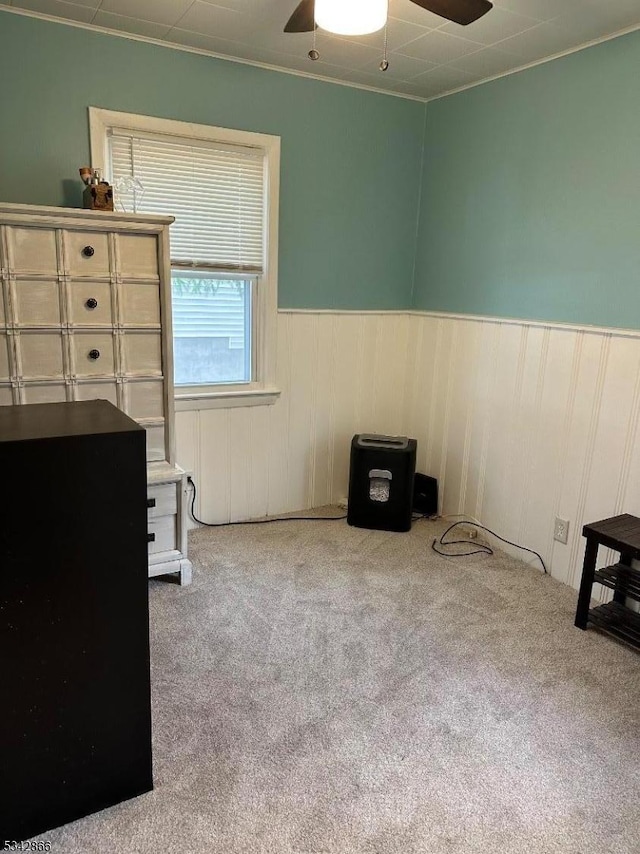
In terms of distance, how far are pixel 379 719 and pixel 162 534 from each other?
126cm

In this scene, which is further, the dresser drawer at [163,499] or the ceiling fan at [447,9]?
the dresser drawer at [163,499]

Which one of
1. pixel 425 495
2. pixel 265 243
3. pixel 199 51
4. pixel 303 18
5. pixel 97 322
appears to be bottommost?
pixel 425 495

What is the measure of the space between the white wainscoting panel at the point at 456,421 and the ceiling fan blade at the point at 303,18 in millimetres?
1496

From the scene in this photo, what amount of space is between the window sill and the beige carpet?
848 mm

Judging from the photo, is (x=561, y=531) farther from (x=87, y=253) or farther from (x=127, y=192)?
(x=127, y=192)

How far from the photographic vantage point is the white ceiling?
236 cm

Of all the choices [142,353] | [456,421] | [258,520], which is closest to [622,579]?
[456,421]

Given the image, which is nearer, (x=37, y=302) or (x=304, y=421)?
(x=37, y=302)

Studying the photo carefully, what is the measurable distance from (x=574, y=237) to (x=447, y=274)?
880 mm

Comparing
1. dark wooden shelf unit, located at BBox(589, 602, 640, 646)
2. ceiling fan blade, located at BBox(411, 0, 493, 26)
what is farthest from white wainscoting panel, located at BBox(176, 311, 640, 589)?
ceiling fan blade, located at BBox(411, 0, 493, 26)

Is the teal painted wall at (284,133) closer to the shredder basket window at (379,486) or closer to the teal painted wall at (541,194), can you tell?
the teal painted wall at (541,194)

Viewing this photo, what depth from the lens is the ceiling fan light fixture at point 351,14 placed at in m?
1.72

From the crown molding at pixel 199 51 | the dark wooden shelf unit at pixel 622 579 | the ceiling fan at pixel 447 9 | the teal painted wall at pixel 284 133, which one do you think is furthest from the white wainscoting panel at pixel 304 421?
the dark wooden shelf unit at pixel 622 579

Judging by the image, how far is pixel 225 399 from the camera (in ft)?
10.9
